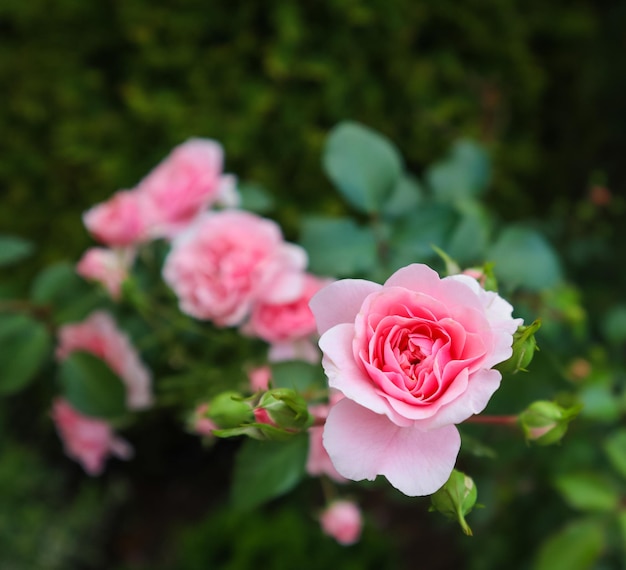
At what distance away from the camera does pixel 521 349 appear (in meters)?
0.47

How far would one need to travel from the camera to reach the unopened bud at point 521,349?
0.46 meters

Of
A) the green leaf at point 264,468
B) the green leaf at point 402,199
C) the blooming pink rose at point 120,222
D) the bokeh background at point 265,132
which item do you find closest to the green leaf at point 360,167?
the green leaf at point 402,199

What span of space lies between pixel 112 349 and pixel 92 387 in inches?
2.8

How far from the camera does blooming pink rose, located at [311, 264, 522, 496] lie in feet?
1.43

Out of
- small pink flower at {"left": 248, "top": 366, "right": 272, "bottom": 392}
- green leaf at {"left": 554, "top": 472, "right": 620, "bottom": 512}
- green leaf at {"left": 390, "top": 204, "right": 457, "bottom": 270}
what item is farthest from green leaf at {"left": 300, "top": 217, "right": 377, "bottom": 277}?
green leaf at {"left": 554, "top": 472, "right": 620, "bottom": 512}

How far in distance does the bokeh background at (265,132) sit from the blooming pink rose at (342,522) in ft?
2.29

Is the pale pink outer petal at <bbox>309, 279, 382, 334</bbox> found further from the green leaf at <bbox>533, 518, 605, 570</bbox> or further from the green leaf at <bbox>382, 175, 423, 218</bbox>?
the green leaf at <bbox>533, 518, 605, 570</bbox>

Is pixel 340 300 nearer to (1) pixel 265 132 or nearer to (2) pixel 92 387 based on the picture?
(2) pixel 92 387

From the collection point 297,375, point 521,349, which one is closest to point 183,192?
point 297,375

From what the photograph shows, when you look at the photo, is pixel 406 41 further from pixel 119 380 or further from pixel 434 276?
pixel 434 276

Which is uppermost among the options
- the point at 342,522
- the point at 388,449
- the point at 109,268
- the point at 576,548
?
the point at 388,449

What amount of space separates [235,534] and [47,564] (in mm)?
625

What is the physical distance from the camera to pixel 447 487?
47cm

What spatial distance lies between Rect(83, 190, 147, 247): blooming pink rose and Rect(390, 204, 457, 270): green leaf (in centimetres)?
36
